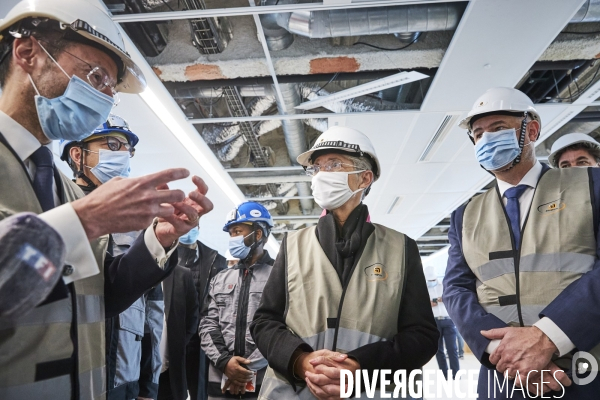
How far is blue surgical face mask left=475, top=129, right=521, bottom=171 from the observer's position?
1925 millimetres

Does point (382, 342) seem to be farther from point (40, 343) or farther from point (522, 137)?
point (522, 137)

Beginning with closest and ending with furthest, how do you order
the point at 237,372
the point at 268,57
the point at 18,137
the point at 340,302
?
the point at 18,137 → the point at 340,302 → the point at 237,372 → the point at 268,57

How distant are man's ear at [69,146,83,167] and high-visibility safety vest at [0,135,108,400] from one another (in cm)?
123

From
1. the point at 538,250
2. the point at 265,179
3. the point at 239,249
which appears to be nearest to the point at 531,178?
the point at 538,250

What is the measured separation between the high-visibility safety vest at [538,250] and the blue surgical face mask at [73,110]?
1.57 metres

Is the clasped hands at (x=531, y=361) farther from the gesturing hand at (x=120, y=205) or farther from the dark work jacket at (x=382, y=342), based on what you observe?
the gesturing hand at (x=120, y=205)

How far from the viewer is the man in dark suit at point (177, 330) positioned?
10.0ft

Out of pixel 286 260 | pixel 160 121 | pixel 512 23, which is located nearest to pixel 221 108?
pixel 160 121

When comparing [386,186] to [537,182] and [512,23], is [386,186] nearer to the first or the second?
[512,23]

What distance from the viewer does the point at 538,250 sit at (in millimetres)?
1610

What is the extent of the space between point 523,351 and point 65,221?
4.78 feet

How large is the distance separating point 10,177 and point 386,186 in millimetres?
7125

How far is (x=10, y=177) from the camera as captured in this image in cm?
94

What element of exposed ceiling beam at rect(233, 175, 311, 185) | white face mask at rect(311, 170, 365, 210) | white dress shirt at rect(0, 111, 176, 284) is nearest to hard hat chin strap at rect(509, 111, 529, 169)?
white face mask at rect(311, 170, 365, 210)
